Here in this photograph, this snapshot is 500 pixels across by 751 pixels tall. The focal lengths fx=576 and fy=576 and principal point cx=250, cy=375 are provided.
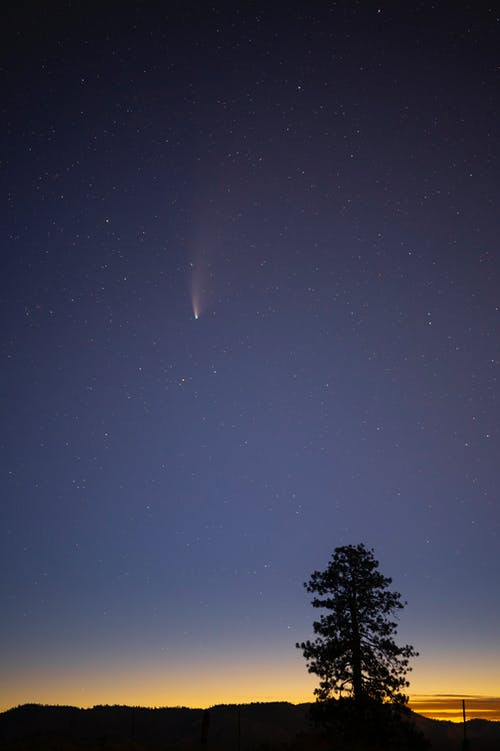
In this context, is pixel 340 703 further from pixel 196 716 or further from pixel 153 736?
pixel 196 716

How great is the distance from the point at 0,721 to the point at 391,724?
214 meters

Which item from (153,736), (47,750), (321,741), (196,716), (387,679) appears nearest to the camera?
(47,750)

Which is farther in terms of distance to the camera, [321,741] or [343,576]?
[343,576]

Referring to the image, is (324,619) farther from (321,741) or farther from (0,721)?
(0,721)

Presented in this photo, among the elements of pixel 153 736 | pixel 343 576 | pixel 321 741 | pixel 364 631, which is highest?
pixel 343 576

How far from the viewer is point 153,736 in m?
165

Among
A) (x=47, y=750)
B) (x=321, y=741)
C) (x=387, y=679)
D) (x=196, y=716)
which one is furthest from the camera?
(x=196, y=716)

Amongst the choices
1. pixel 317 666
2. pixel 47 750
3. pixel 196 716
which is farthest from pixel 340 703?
pixel 196 716

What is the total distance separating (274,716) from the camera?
190 meters

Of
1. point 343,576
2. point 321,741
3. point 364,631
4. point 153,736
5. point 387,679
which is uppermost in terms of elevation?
point 343,576

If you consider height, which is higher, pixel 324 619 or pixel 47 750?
pixel 324 619

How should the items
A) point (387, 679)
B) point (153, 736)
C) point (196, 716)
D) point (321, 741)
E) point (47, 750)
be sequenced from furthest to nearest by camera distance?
point (196, 716), point (153, 736), point (387, 679), point (321, 741), point (47, 750)

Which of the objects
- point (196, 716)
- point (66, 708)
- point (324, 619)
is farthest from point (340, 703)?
point (66, 708)

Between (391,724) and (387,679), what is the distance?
183 cm
